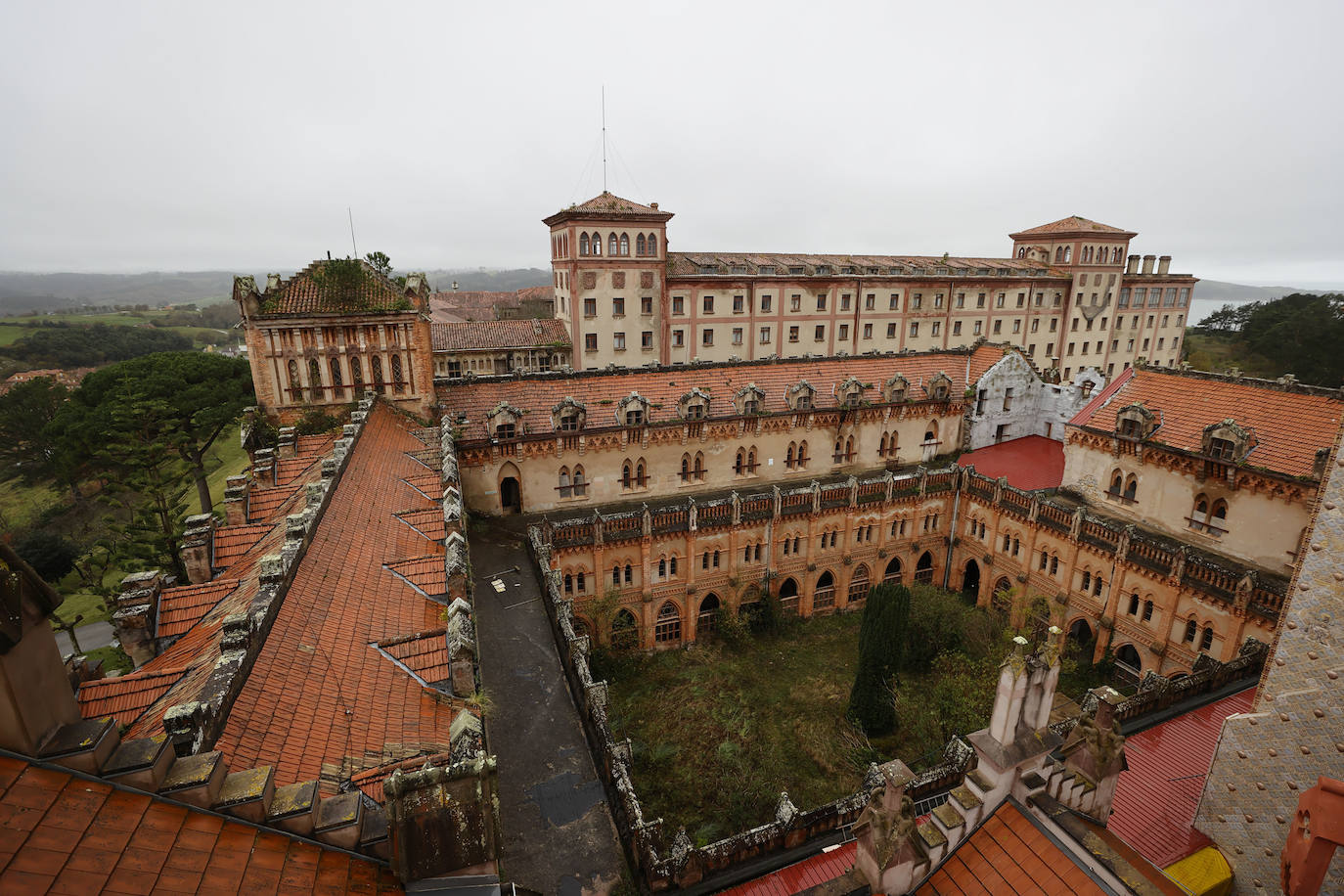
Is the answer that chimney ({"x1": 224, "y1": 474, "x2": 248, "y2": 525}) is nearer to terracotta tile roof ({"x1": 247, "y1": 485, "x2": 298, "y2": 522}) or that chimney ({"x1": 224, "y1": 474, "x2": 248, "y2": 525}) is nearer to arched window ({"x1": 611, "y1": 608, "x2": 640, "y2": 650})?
terracotta tile roof ({"x1": 247, "y1": 485, "x2": 298, "y2": 522})

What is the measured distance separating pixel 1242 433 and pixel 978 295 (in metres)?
43.3

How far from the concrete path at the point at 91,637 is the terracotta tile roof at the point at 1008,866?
49.2m

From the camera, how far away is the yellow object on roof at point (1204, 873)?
43.4ft

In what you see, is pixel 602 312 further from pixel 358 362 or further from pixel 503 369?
pixel 358 362

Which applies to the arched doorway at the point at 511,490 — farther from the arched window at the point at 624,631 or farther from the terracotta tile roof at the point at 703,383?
the arched window at the point at 624,631

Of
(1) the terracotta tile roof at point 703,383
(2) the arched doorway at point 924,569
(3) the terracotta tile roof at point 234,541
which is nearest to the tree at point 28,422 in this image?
(1) the terracotta tile roof at point 703,383

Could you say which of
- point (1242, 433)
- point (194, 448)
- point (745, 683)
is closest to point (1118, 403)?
point (1242, 433)

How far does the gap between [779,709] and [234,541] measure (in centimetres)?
2380

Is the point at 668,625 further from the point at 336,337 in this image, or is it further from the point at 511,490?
the point at 336,337

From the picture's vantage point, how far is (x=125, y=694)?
1269cm

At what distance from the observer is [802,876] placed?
637 inches

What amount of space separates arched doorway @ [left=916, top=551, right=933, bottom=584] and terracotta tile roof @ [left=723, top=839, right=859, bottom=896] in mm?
26803

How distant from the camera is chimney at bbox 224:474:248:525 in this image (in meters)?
24.2

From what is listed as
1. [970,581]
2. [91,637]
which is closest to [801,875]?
[970,581]
